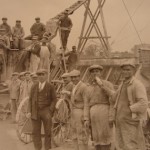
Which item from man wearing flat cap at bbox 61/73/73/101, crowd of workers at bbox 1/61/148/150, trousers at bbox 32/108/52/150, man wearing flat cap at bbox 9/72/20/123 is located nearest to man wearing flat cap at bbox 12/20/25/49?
man wearing flat cap at bbox 9/72/20/123

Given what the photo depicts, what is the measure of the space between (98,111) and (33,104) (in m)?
2.12

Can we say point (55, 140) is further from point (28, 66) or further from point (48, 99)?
point (28, 66)

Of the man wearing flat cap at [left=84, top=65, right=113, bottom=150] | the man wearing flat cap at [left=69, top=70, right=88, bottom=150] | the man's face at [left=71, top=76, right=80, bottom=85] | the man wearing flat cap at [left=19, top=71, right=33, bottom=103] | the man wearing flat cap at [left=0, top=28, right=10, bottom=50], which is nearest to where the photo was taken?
the man wearing flat cap at [left=84, top=65, right=113, bottom=150]

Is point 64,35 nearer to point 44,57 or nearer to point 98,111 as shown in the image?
point 44,57

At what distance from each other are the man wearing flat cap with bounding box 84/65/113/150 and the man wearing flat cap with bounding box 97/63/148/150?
0.57 meters

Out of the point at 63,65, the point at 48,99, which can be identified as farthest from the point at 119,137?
the point at 63,65

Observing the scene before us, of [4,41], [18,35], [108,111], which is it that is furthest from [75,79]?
[18,35]

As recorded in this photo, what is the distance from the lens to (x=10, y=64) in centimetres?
1856

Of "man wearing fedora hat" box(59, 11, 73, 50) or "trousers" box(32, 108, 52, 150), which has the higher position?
"man wearing fedora hat" box(59, 11, 73, 50)

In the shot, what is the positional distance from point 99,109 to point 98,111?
0.04 meters

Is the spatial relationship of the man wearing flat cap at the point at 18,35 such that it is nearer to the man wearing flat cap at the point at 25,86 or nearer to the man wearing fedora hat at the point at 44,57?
the man wearing flat cap at the point at 25,86

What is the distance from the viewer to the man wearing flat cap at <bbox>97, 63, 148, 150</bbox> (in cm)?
627

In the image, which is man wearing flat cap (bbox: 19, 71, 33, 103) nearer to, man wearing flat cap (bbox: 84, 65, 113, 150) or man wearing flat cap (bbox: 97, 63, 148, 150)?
man wearing flat cap (bbox: 84, 65, 113, 150)

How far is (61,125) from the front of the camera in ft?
32.9
